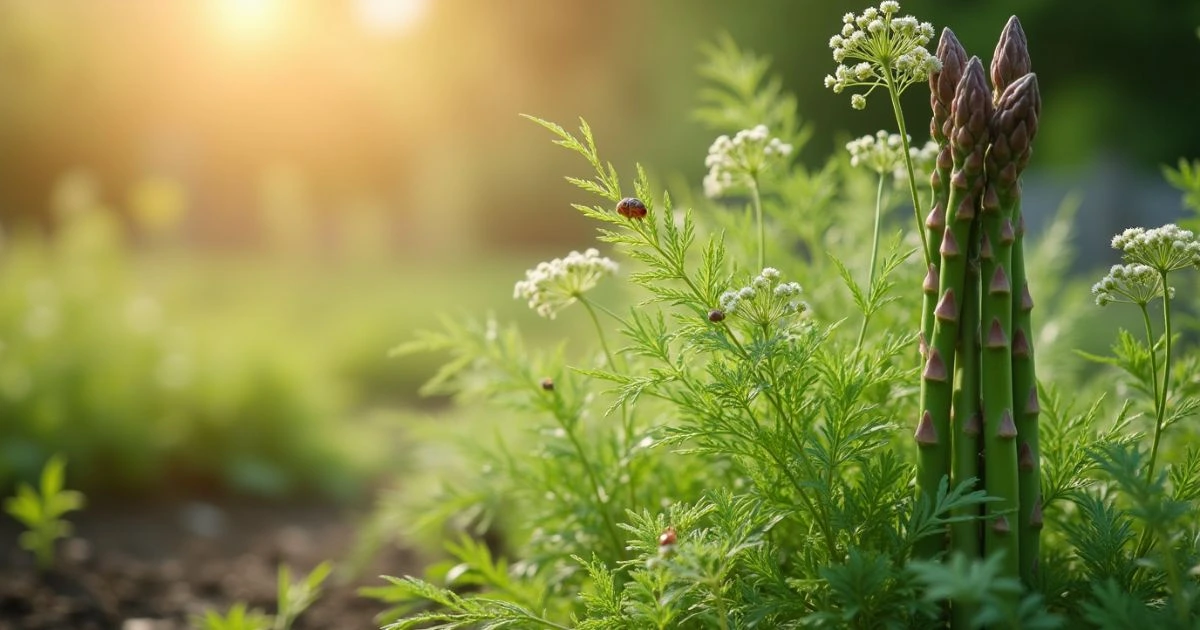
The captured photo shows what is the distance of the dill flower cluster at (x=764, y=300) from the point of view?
116 cm

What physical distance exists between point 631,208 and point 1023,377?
0.54m

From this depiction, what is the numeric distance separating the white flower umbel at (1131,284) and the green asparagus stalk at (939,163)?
213 mm

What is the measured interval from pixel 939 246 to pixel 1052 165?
1155 cm

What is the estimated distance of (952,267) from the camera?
3.93 ft

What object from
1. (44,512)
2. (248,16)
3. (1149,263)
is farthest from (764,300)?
(248,16)

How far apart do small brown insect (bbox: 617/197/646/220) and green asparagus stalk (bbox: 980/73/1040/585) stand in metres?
0.40

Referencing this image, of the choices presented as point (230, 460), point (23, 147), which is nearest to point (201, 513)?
point (230, 460)

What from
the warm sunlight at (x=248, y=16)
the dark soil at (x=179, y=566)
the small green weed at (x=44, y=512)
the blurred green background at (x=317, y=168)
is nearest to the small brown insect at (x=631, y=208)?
the blurred green background at (x=317, y=168)

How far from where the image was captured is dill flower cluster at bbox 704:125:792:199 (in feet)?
4.92

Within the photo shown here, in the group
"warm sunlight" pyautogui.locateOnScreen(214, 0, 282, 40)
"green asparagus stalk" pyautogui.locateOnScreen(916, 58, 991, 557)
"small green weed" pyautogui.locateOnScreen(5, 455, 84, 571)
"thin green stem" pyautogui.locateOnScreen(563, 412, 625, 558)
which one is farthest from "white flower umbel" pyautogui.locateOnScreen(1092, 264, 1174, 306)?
"warm sunlight" pyautogui.locateOnScreen(214, 0, 282, 40)

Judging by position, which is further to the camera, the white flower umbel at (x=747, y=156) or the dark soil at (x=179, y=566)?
the dark soil at (x=179, y=566)

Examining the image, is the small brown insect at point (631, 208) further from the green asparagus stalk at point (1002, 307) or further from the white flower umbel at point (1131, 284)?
the white flower umbel at point (1131, 284)

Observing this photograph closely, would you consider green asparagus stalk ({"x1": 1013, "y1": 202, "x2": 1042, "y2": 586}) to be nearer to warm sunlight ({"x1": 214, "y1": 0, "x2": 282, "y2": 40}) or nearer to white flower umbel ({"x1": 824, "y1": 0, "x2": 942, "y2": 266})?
white flower umbel ({"x1": 824, "y1": 0, "x2": 942, "y2": 266})

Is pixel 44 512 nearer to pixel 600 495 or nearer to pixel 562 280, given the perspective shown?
pixel 600 495
